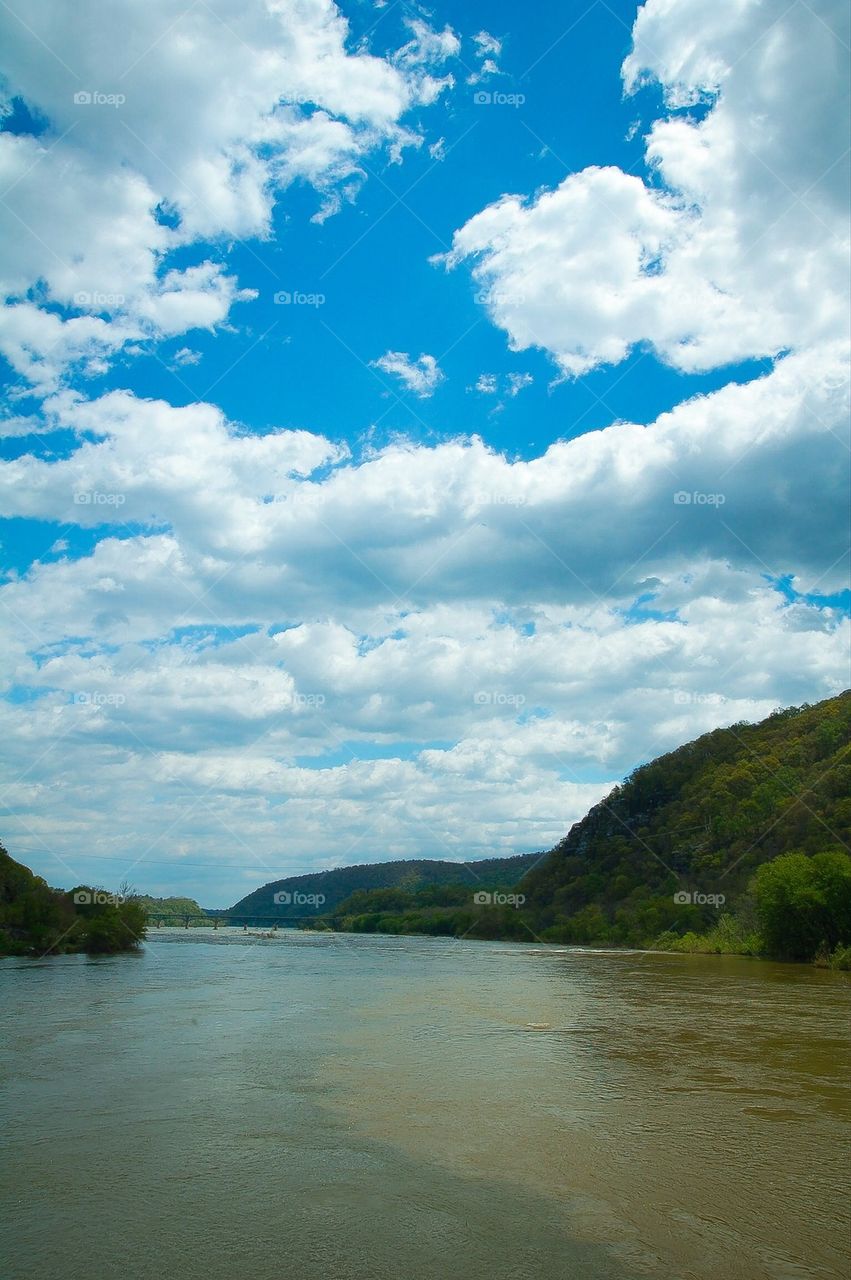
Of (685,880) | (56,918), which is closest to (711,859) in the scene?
(685,880)

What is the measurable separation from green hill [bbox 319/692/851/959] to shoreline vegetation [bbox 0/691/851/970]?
22cm

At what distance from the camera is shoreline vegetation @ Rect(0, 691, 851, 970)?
206 ft

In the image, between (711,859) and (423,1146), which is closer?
(423,1146)

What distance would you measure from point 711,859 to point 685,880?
23.8 feet

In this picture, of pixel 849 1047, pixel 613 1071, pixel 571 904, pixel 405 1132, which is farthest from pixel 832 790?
pixel 405 1132

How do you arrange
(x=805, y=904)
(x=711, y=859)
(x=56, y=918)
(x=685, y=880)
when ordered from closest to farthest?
(x=805, y=904)
(x=56, y=918)
(x=711, y=859)
(x=685, y=880)

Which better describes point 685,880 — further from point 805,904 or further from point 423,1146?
point 423,1146

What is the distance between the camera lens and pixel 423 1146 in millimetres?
14562

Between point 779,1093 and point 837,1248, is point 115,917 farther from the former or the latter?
point 837,1248

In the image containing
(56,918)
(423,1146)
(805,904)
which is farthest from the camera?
(56,918)

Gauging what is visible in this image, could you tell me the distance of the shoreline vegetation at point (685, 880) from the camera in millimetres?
62688

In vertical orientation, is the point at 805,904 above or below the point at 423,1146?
above

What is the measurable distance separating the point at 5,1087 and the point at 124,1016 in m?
13.7

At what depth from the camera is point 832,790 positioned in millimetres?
89500
